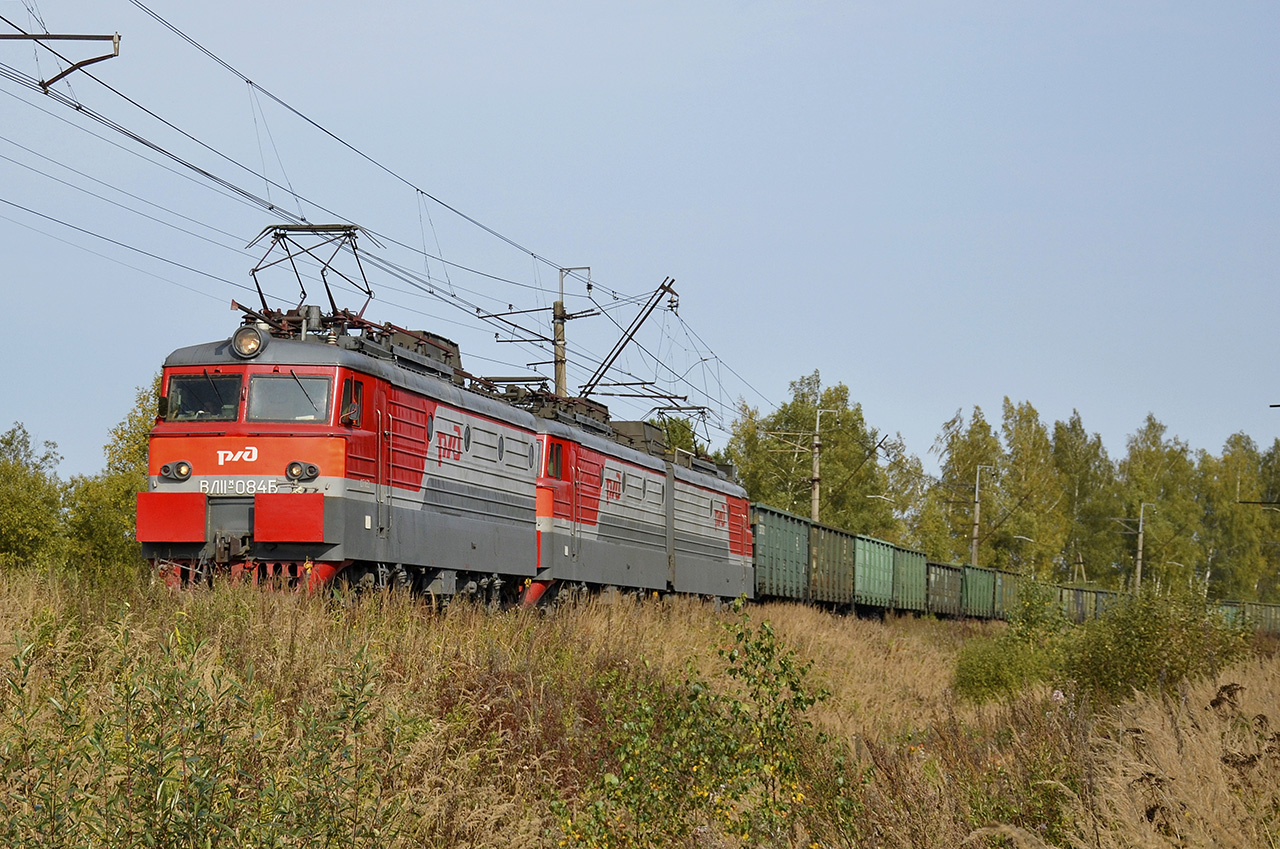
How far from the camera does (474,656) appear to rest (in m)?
11.6

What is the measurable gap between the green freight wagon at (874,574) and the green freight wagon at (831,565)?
579 mm

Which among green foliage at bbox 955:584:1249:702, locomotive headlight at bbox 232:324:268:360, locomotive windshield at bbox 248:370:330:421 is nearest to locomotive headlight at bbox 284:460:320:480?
locomotive windshield at bbox 248:370:330:421

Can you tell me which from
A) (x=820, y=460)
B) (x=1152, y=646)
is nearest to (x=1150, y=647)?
(x=1152, y=646)

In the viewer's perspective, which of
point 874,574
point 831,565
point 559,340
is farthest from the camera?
point 874,574

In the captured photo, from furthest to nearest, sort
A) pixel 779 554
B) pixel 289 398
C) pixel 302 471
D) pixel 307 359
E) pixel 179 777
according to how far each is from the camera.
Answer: pixel 779 554, pixel 307 359, pixel 289 398, pixel 302 471, pixel 179 777

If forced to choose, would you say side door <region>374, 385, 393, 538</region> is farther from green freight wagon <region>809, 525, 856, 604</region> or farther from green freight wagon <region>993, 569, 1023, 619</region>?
green freight wagon <region>993, 569, 1023, 619</region>

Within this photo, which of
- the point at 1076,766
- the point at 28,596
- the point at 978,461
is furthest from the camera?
the point at 978,461

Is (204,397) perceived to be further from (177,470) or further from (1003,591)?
(1003,591)

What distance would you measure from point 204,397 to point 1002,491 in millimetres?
61772

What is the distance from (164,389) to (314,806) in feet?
31.1

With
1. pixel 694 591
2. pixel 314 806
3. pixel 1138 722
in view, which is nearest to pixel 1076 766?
pixel 1138 722

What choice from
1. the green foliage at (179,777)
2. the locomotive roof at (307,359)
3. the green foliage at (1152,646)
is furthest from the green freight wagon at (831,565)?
the green foliage at (179,777)

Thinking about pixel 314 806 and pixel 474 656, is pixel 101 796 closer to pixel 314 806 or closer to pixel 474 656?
pixel 314 806

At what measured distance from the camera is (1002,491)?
231 feet
